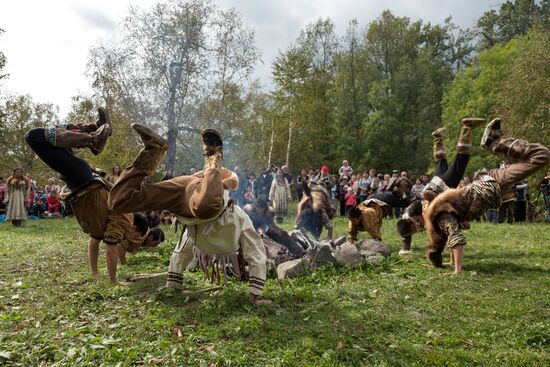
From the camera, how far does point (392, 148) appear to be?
37.2 metres

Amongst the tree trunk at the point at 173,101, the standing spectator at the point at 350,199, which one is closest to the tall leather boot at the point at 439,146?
the standing spectator at the point at 350,199

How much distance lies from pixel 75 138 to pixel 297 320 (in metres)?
3.61

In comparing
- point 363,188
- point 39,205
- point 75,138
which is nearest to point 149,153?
point 75,138

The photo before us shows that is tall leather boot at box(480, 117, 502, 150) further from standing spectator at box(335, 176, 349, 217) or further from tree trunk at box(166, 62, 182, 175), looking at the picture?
tree trunk at box(166, 62, 182, 175)

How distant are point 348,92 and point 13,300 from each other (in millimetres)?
35791

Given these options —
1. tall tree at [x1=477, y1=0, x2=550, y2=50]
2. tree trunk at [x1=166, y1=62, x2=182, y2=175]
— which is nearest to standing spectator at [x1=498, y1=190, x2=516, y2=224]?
tree trunk at [x1=166, y1=62, x2=182, y2=175]

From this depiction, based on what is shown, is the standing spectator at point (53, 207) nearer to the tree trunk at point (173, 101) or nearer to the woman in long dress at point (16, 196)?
the tree trunk at point (173, 101)

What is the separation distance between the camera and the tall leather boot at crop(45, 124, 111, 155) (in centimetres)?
545

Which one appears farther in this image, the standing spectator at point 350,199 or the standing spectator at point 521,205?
the standing spectator at point 350,199

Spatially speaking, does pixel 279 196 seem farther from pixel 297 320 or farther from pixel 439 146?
pixel 297 320

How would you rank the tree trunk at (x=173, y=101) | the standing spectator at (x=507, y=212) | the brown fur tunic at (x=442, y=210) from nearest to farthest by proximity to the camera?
the brown fur tunic at (x=442, y=210) → the standing spectator at (x=507, y=212) → the tree trunk at (x=173, y=101)

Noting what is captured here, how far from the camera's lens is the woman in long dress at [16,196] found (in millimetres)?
15109

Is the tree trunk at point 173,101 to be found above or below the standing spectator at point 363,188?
above

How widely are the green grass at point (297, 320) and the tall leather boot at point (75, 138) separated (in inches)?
70.8
